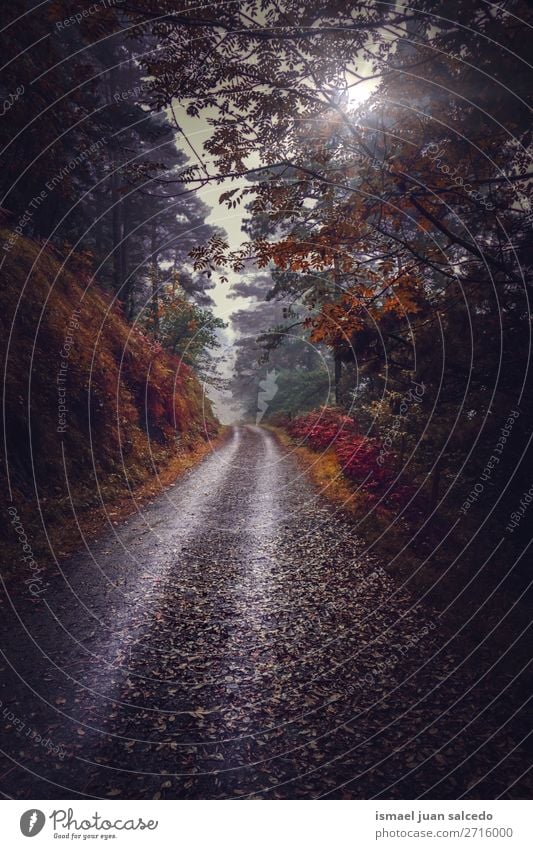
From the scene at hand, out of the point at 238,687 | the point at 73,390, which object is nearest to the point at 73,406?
the point at 73,390

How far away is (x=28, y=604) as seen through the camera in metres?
5.80

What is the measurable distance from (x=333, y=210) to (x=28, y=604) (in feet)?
26.0

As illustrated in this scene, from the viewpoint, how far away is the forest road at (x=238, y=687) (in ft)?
11.4

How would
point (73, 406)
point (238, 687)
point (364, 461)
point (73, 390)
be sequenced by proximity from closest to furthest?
point (238, 687)
point (73, 406)
point (73, 390)
point (364, 461)

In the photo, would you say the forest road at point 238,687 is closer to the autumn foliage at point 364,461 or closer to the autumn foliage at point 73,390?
the autumn foliage at point 364,461

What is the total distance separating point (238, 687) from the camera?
4.49m

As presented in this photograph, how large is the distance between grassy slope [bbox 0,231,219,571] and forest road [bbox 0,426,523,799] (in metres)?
1.96

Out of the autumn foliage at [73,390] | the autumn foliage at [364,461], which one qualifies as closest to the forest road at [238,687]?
the autumn foliage at [364,461]

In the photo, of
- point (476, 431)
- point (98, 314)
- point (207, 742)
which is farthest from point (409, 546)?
point (98, 314)

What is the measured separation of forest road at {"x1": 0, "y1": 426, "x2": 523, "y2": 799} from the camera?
3463 mm

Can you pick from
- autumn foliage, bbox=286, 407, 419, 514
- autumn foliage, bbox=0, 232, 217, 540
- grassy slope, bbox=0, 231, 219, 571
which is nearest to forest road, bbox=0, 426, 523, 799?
grassy slope, bbox=0, 231, 219, 571

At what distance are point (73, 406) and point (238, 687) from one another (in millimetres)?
9601

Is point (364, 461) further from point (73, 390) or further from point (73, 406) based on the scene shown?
point (73, 390)
